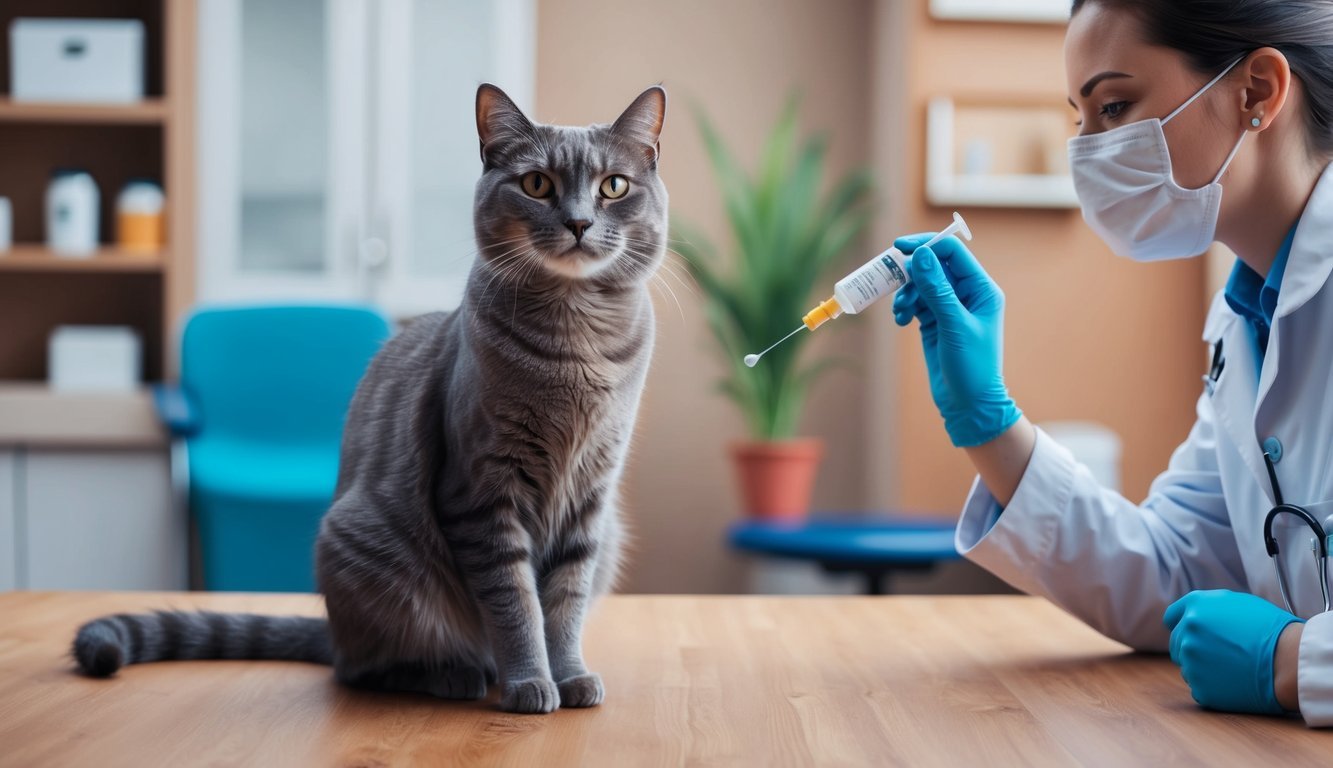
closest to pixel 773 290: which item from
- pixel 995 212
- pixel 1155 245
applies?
pixel 995 212

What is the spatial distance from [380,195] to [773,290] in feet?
4.30

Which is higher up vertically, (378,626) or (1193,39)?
(1193,39)

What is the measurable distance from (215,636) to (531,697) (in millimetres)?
391

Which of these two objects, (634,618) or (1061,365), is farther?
(1061,365)

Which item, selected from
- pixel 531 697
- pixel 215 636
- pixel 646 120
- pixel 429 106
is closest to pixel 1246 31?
pixel 646 120

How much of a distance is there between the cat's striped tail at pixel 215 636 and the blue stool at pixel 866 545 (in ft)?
5.87

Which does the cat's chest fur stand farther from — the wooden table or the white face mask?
the white face mask

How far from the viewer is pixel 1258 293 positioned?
1307mm

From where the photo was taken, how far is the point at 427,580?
1.09 m

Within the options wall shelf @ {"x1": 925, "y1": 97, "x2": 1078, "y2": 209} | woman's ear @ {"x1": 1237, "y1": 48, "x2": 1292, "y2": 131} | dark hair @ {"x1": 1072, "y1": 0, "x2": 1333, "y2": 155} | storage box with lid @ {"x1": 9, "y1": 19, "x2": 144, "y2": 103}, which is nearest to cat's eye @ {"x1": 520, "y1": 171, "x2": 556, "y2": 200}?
dark hair @ {"x1": 1072, "y1": 0, "x2": 1333, "y2": 155}

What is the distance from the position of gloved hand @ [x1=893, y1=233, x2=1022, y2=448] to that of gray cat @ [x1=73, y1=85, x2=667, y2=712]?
276 mm

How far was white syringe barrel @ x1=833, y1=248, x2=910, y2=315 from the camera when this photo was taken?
1.17 metres

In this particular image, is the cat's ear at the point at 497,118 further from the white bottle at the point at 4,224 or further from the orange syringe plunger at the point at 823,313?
the white bottle at the point at 4,224

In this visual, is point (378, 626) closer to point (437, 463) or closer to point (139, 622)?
point (437, 463)
